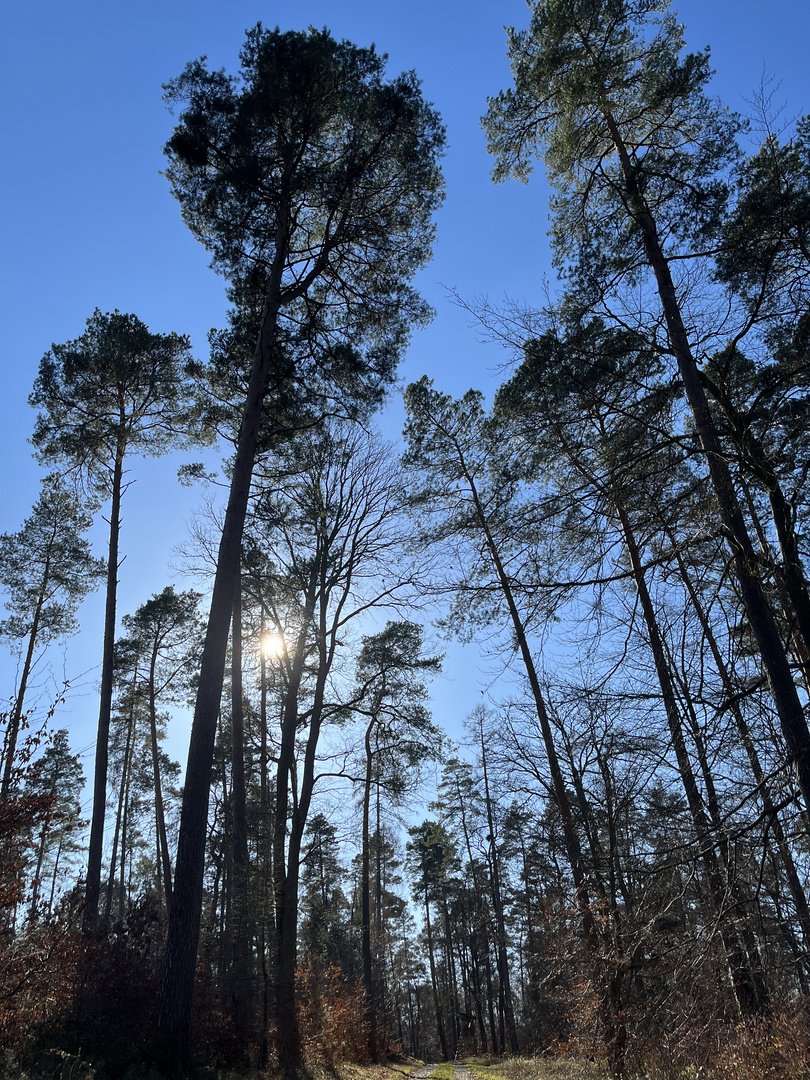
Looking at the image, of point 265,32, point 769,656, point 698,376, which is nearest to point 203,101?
point 265,32

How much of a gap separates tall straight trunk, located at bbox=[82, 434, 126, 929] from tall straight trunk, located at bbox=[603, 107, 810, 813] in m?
11.6

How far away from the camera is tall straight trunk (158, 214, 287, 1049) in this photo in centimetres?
614

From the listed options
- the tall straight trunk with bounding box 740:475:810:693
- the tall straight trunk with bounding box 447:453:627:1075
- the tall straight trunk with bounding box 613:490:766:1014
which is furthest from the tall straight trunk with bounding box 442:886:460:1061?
the tall straight trunk with bounding box 740:475:810:693

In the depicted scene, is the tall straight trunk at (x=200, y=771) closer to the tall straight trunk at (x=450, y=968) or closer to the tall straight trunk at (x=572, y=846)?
the tall straight trunk at (x=572, y=846)

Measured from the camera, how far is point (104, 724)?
1300 cm

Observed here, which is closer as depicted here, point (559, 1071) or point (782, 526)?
point (782, 526)

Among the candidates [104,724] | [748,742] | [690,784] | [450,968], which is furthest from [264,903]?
[450,968]

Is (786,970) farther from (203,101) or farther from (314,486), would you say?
(203,101)

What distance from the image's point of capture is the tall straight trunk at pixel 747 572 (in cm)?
373

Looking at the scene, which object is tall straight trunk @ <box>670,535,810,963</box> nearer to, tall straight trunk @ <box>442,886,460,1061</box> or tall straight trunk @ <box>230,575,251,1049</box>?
tall straight trunk @ <box>230,575,251,1049</box>

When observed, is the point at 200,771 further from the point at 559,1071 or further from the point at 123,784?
the point at 123,784

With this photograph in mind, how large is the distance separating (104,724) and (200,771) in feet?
24.4

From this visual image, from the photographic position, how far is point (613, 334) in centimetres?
504

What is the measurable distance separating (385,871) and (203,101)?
34.8 metres
